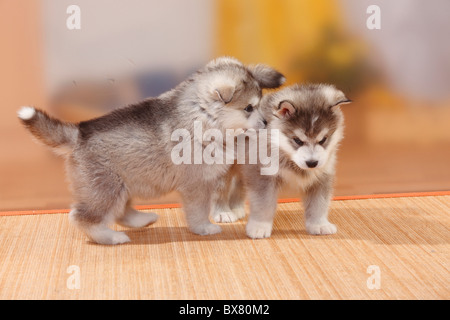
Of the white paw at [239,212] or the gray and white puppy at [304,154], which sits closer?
the gray and white puppy at [304,154]

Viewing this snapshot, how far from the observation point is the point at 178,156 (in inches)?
80.2

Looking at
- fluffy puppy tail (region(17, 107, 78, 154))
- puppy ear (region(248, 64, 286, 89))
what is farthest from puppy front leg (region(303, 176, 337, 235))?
fluffy puppy tail (region(17, 107, 78, 154))

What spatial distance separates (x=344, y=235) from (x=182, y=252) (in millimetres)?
533

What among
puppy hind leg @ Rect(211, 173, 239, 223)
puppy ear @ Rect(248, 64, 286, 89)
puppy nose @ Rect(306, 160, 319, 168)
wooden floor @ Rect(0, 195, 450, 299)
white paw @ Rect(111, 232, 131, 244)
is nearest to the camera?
wooden floor @ Rect(0, 195, 450, 299)

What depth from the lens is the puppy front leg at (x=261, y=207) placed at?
6.75 feet

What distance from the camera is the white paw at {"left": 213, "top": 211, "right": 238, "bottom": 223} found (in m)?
2.29

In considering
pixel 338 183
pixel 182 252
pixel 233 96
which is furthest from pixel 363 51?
pixel 182 252

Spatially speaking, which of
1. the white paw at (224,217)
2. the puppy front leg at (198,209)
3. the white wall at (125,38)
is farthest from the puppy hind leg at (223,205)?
the white wall at (125,38)

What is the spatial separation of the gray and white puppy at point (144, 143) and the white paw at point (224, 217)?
0.77 feet

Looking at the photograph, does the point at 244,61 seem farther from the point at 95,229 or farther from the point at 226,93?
the point at 95,229

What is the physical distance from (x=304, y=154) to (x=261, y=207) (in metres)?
0.24

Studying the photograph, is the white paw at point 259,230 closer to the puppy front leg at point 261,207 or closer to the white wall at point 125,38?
the puppy front leg at point 261,207

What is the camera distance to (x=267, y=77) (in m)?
2.16

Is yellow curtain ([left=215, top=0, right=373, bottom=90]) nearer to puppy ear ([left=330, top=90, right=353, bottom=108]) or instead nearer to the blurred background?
the blurred background
